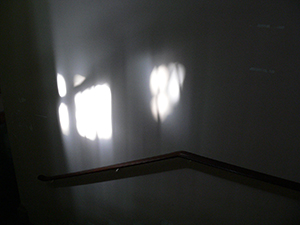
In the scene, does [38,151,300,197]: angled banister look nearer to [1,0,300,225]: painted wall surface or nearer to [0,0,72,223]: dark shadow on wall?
[1,0,300,225]: painted wall surface

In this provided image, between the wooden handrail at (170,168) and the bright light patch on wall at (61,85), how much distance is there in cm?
89

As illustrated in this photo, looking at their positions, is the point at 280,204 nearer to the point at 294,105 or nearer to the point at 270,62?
the point at 294,105

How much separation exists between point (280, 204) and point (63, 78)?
231 centimetres

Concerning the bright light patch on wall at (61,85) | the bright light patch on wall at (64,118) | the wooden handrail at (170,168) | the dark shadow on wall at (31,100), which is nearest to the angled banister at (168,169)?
the wooden handrail at (170,168)

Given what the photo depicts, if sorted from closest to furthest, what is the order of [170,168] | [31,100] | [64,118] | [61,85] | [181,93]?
[181,93]
[170,168]
[61,85]
[64,118]
[31,100]

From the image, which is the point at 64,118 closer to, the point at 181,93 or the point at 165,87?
the point at 165,87

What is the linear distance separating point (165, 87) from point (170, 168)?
76cm

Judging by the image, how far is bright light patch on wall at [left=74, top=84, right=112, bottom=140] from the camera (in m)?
2.31

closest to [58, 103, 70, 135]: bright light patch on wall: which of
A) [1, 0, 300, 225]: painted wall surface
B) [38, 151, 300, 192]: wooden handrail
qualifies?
[1, 0, 300, 225]: painted wall surface

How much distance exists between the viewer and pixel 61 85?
255 centimetres

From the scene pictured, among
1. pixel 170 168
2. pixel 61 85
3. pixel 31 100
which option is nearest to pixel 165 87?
pixel 170 168

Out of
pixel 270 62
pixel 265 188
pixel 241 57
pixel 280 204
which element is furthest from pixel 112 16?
pixel 280 204

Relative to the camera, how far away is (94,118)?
2432mm

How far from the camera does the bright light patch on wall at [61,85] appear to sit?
2.52 meters
